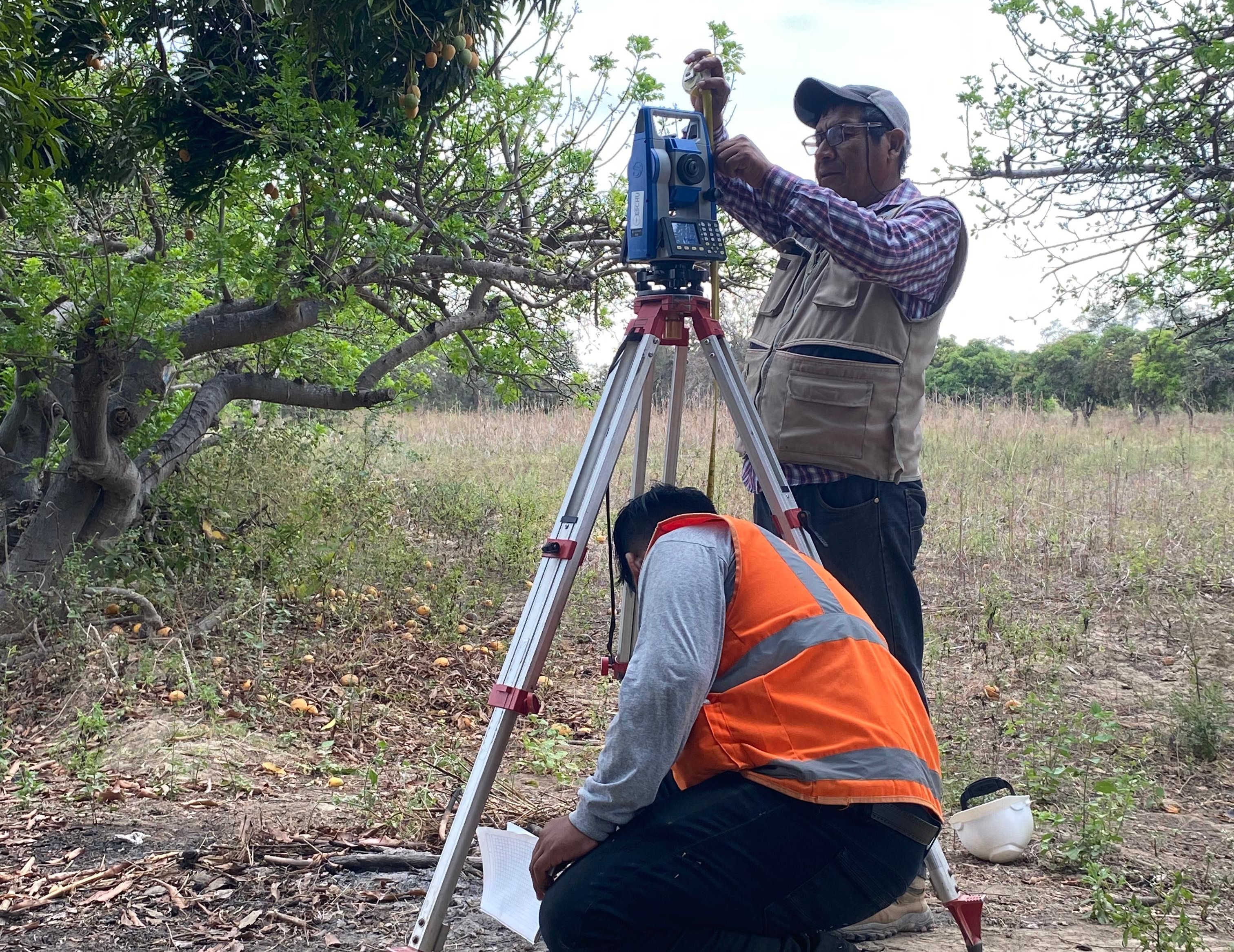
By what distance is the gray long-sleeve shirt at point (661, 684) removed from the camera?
5.53 feet

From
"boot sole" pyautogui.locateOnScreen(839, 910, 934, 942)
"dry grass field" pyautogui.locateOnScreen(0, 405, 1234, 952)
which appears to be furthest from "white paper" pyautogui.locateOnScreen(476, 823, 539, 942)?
"boot sole" pyautogui.locateOnScreen(839, 910, 934, 942)

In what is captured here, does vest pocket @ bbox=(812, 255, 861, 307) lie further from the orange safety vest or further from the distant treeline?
the distant treeline

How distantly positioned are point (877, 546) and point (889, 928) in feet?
3.18

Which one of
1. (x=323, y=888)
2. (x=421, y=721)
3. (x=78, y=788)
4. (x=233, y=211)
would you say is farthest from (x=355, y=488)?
(x=323, y=888)

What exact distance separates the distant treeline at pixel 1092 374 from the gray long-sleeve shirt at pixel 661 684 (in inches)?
359

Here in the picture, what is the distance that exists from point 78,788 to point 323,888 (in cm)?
119

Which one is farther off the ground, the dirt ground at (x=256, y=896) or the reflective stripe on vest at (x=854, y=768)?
the reflective stripe on vest at (x=854, y=768)

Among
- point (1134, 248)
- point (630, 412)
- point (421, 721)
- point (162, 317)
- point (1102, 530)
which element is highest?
point (1134, 248)

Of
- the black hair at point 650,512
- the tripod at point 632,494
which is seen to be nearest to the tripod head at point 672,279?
the tripod at point 632,494

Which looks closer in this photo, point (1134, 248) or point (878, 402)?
point (878, 402)

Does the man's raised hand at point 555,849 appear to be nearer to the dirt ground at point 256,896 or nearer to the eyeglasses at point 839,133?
the dirt ground at point 256,896

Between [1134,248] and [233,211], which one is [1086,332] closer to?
[1134,248]

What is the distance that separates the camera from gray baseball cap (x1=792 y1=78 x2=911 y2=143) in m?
2.46

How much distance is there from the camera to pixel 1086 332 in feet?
62.9
